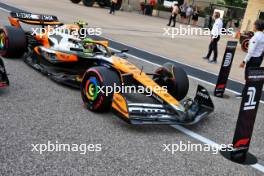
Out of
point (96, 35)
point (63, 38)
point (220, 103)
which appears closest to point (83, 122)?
point (63, 38)

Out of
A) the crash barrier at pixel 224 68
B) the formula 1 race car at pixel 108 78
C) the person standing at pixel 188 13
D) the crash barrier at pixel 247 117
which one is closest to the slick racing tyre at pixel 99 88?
the formula 1 race car at pixel 108 78

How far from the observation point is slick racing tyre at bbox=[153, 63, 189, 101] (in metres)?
6.34

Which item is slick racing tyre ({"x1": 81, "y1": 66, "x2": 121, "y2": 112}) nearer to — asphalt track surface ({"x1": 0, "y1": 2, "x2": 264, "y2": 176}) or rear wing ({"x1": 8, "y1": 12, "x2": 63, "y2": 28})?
asphalt track surface ({"x1": 0, "y1": 2, "x2": 264, "y2": 176})

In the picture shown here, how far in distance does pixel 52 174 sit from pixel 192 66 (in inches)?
317

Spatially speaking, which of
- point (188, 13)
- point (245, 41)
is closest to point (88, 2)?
point (188, 13)

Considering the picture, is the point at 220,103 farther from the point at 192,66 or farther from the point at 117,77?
the point at 192,66

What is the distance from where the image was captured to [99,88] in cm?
546

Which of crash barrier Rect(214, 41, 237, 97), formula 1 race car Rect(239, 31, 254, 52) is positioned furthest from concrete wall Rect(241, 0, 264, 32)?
crash barrier Rect(214, 41, 237, 97)

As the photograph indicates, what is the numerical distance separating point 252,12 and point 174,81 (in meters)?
17.8

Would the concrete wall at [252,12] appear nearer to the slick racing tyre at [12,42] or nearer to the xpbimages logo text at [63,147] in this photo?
the slick racing tyre at [12,42]

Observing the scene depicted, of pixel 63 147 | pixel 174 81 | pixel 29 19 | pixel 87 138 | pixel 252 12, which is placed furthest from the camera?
pixel 252 12

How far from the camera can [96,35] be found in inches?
539

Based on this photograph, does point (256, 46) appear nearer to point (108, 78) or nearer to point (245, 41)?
point (108, 78)

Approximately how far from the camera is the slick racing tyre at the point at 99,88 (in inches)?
213
